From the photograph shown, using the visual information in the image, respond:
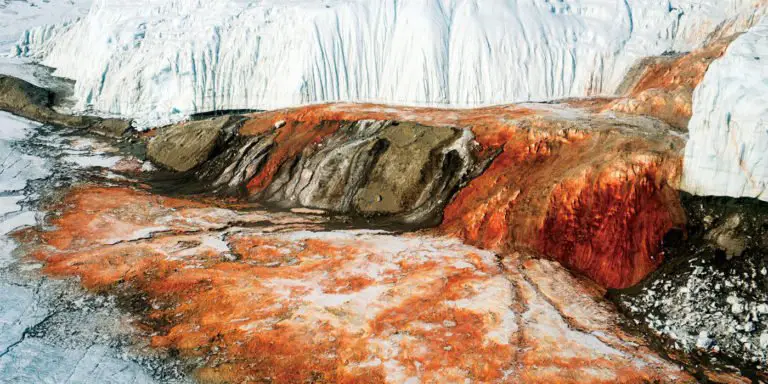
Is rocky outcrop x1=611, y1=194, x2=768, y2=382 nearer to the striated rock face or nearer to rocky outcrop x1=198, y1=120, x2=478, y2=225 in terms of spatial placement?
the striated rock face

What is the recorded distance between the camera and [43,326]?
11.4m

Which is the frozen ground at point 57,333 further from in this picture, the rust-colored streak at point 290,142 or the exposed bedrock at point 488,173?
the exposed bedrock at point 488,173

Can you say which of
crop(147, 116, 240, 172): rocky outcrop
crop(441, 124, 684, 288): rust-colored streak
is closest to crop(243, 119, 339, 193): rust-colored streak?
crop(147, 116, 240, 172): rocky outcrop

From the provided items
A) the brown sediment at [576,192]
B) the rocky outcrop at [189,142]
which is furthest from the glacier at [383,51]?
the brown sediment at [576,192]

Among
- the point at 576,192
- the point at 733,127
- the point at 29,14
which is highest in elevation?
the point at 29,14

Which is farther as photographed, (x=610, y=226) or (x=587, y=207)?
(x=587, y=207)

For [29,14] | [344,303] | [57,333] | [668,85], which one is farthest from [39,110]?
[668,85]

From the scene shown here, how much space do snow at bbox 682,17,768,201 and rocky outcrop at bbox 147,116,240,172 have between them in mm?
19406

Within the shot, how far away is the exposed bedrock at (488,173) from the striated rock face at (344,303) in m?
1.31

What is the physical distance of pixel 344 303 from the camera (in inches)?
463

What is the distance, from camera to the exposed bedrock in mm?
13945

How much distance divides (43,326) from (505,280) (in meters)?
10.6

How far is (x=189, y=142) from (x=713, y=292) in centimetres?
2233

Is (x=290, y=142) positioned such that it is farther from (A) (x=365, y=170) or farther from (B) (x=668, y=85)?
(B) (x=668, y=85)
